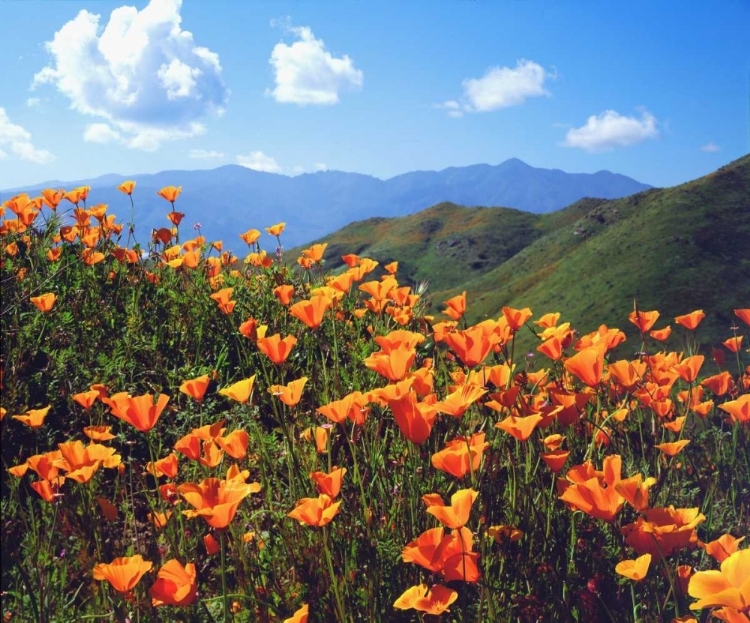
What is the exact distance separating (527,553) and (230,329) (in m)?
2.84

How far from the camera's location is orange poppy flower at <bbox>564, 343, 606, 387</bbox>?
2.34 metres

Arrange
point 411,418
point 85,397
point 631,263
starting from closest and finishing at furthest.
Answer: point 411,418
point 85,397
point 631,263

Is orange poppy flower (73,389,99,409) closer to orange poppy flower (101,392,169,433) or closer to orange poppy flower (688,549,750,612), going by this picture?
orange poppy flower (101,392,169,433)

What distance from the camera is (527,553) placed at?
221 cm

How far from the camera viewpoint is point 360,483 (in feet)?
7.08

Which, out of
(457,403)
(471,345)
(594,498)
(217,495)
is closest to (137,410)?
(217,495)

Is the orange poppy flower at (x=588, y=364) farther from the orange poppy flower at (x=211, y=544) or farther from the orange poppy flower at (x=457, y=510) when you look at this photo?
the orange poppy flower at (x=211, y=544)

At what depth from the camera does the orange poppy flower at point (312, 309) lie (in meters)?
2.84

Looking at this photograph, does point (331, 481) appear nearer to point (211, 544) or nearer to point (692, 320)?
point (211, 544)

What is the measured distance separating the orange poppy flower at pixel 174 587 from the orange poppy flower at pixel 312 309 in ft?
4.40

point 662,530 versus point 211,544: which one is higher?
point 662,530

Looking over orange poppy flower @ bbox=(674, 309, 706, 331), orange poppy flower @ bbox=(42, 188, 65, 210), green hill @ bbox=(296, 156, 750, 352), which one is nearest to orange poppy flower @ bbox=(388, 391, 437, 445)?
orange poppy flower @ bbox=(674, 309, 706, 331)

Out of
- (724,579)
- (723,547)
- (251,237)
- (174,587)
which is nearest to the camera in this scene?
(724,579)

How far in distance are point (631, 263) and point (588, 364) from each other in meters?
59.7
